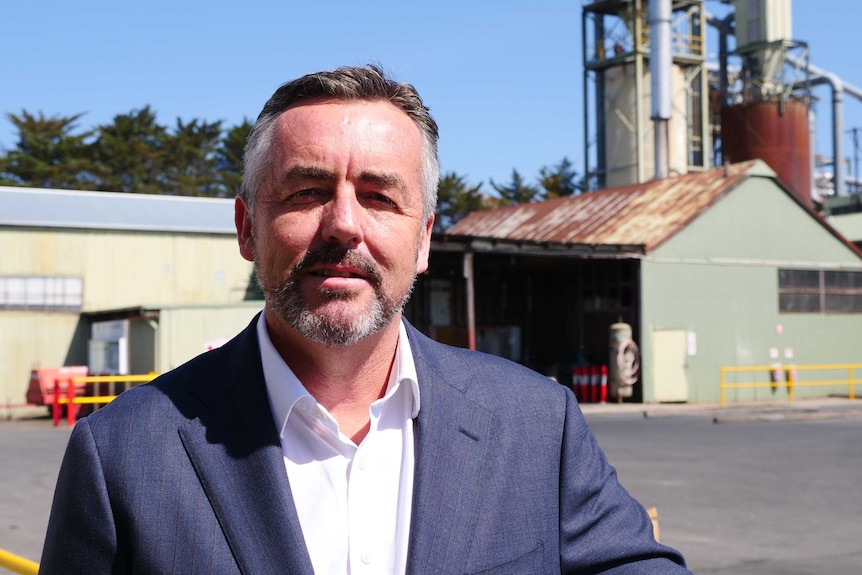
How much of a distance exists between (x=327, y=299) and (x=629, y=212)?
3191 centimetres

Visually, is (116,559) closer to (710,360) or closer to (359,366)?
(359,366)

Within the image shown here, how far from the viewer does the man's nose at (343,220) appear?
2.22 m

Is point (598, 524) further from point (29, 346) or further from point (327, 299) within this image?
point (29, 346)

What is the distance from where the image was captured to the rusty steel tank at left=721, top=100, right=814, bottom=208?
47.9 m

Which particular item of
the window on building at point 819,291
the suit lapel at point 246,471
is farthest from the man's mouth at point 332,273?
the window on building at point 819,291

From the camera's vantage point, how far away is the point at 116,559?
2098 mm

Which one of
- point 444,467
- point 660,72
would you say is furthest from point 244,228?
point 660,72

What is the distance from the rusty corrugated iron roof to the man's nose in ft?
91.5

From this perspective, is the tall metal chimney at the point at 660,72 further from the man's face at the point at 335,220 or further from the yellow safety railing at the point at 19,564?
the man's face at the point at 335,220

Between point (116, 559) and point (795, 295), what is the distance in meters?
32.5

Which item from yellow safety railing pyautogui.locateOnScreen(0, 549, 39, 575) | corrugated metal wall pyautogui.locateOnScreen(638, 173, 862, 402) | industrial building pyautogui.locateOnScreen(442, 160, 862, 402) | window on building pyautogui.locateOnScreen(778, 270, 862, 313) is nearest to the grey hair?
yellow safety railing pyautogui.locateOnScreen(0, 549, 39, 575)

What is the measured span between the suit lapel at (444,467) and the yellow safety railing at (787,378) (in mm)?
27982

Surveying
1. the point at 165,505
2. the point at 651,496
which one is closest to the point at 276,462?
the point at 165,505

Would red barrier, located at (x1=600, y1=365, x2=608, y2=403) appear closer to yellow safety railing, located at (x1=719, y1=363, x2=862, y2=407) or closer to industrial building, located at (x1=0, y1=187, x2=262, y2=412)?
yellow safety railing, located at (x1=719, y1=363, x2=862, y2=407)
